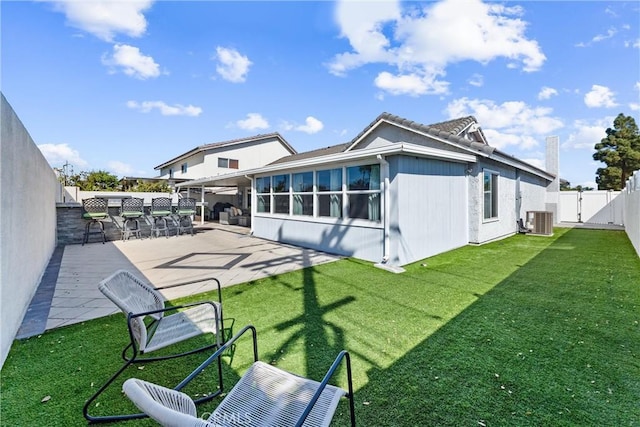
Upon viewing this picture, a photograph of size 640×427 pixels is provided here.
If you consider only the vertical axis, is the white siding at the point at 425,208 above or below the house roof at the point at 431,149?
below

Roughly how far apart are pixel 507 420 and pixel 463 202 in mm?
8363

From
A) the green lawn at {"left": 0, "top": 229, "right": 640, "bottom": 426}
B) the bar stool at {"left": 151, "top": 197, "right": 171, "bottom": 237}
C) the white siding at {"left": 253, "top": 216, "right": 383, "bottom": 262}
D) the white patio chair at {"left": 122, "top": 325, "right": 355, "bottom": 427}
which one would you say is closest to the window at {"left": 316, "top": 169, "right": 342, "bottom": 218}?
the white siding at {"left": 253, "top": 216, "right": 383, "bottom": 262}

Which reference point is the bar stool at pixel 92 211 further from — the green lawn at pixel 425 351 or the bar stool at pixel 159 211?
the green lawn at pixel 425 351

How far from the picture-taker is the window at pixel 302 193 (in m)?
9.66

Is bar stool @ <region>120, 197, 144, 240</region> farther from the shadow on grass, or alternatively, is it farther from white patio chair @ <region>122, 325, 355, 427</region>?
the shadow on grass

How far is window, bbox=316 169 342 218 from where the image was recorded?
8617 mm

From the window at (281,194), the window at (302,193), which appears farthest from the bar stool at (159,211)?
the window at (302,193)

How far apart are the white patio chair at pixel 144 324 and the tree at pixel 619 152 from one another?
3159cm

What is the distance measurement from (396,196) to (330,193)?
2302mm

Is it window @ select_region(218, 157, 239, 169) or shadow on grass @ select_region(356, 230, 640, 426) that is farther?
window @ select_region(218, 157, 239, 169)

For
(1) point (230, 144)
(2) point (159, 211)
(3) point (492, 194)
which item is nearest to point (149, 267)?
(2) point (159, 211)

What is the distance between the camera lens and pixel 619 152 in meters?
23.5

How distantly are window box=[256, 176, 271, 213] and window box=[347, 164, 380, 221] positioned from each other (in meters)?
4.58

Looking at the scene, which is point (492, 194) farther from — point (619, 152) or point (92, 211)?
point (619, 152)
